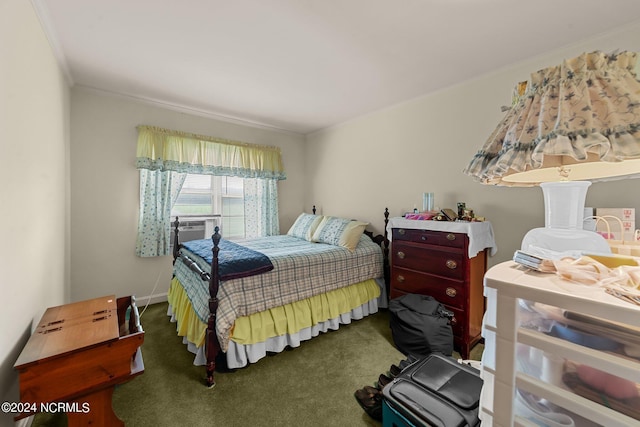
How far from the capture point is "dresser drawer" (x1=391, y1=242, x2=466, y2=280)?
211 cm

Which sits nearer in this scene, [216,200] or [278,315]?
[278,315]

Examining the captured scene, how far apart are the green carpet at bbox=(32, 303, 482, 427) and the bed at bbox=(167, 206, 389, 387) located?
4.5 inches

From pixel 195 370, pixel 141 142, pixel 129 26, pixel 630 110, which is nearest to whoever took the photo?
pixel 630 110

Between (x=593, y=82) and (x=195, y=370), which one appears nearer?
(x=593, y=82)

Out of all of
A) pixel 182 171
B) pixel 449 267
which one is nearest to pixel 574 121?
pixel 449 267

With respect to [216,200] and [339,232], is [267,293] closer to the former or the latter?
[339,232]

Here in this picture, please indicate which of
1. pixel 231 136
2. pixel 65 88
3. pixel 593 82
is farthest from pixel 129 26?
pixel 593 82

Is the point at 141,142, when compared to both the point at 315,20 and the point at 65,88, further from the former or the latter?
the point at 315,20

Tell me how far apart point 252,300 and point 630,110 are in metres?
2.09

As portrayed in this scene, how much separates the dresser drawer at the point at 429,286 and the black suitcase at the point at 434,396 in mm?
725

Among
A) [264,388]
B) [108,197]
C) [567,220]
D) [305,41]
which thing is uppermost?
[305,41]

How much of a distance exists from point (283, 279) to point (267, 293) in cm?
19

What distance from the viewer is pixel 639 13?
1.63 meters

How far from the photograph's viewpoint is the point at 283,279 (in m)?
2.22
